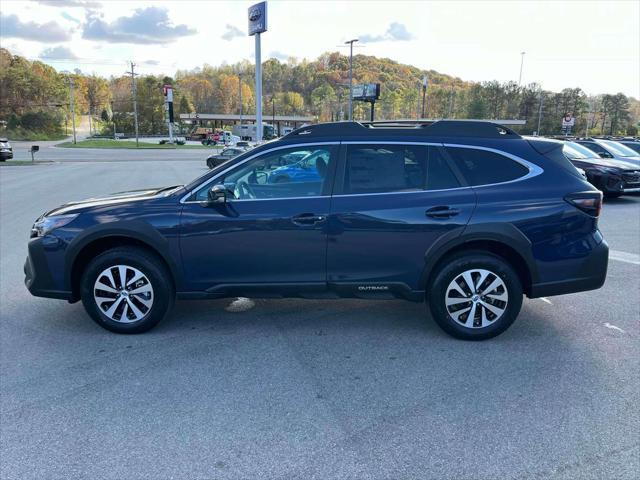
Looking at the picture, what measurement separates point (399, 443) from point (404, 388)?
65 cm

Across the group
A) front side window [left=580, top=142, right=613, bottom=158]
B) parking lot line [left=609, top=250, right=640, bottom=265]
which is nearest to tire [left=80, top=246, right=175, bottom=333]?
parking lot line [left=609, top=250, right=640, bottom=265]

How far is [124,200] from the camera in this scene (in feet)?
14.5

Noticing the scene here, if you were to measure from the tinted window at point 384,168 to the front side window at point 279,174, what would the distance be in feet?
0.68

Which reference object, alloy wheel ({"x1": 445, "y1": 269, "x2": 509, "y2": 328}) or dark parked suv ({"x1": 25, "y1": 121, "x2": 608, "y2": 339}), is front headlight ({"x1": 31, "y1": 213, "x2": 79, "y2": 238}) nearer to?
dark parked suv ({"x1": 25, "y1": 121, "x2": 608, "y2": 339})

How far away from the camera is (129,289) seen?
430 centimetres

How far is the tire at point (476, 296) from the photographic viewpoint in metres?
4.16

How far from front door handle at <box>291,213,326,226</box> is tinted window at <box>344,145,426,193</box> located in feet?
1.09

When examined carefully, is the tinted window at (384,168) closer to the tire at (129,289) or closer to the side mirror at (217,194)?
the side mirror at (217,194)

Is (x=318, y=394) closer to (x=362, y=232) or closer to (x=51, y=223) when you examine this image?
(x=362, y=232)

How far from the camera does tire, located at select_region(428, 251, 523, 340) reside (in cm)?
416

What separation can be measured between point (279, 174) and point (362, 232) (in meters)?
0.88

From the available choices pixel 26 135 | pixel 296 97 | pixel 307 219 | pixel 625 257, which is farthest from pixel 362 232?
pixel 296 97

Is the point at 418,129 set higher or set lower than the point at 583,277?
→ higher

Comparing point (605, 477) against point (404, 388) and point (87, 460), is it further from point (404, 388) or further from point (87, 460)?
point (87, 460)
